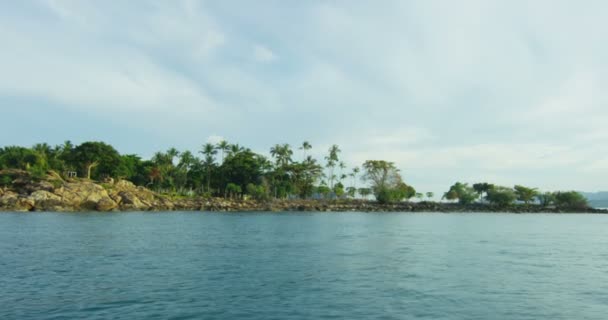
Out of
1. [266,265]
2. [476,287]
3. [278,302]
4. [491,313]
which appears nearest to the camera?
[491,313]

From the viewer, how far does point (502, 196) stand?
177 meters

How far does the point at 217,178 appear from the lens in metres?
154

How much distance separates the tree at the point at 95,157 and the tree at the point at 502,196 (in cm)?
13922

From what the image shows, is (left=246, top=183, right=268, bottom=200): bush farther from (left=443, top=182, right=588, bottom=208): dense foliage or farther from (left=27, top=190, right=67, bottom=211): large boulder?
(left=443, top=182, right=588, bottom=208): dense foliage

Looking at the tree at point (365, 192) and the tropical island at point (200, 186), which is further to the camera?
the tree at point (365, 192)

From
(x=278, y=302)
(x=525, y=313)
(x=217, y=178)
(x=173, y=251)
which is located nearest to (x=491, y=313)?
(x=525, y=313)

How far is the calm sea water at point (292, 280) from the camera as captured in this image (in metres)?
19.5

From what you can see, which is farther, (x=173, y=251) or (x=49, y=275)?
(x=173, y=251)

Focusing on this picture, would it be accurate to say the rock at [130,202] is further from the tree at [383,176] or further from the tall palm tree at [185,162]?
the tree at [383,176]

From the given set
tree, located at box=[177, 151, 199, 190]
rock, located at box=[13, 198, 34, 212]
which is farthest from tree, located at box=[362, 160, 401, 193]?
rock, located at box=[13, 198, 34, 212]

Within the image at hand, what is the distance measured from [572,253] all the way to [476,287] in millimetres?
21693

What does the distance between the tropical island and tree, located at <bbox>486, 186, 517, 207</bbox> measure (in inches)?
14.6

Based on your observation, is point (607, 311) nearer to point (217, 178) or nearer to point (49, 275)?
point (49, 275)

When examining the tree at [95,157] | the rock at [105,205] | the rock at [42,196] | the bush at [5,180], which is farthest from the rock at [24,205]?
the tree at [95,157]
